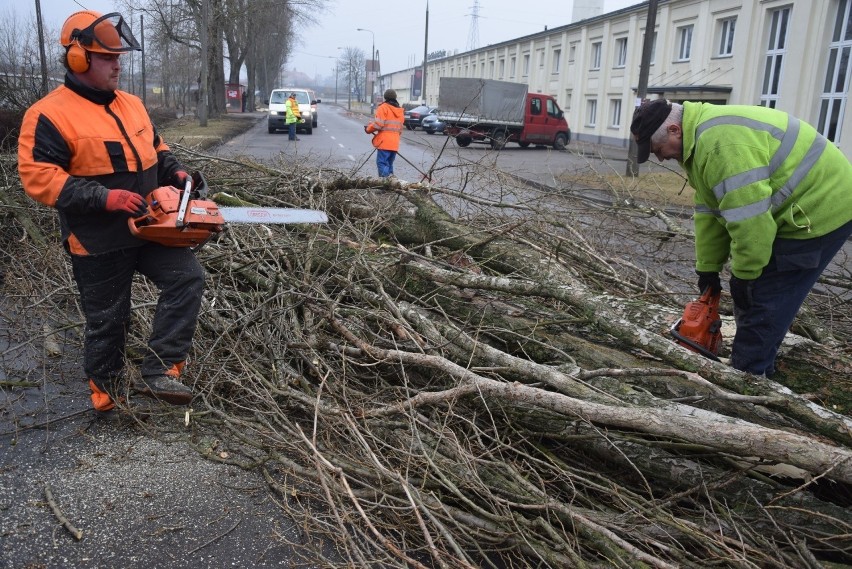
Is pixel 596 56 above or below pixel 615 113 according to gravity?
above

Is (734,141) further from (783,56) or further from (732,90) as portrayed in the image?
(732,90)

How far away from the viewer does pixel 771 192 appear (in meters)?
2.86

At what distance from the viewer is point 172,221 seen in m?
3.02

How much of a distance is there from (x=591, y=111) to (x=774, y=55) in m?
13.5

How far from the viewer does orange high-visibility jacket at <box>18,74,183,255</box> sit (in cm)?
287

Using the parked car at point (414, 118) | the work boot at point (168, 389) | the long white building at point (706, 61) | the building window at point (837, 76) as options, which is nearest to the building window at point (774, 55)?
the long white building at point (706, 61)

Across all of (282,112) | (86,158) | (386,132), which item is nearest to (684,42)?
(282,112)

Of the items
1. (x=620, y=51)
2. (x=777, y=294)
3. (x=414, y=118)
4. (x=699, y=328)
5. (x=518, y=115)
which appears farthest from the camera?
(x=414, y=118)

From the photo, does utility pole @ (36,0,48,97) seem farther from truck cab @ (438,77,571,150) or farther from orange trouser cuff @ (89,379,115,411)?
truck cab @ (438,77,571,150)

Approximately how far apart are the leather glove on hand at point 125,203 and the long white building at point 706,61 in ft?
64.0

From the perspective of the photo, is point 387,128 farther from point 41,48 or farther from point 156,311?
point 41,48

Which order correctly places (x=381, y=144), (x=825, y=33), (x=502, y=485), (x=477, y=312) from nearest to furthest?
(x=502, y=485) < (x=477, y=312) < (x=381, y=144) < (x=825, y=33)

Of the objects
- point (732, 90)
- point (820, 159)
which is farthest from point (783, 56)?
point (820, 159)

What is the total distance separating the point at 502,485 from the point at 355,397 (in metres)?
0.97
